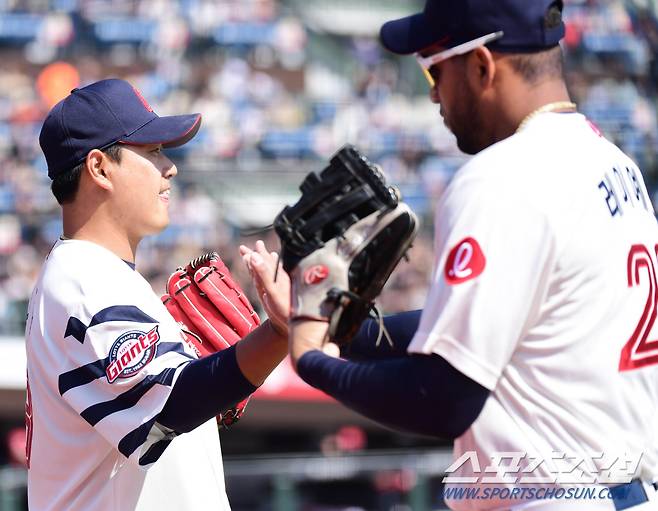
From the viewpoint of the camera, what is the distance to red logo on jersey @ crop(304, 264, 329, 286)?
2090 mm

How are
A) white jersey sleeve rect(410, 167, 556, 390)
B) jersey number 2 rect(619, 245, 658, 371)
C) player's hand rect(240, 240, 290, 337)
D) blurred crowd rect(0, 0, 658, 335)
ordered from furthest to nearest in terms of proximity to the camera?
1. blurred crowd rect(0, 0, 658, 335)
2. player's hand rect(240, 240, 290, 337)
3. jersey number 2 rect(619, 245, 658, 371)
4. white jersey sleeve rect(410, 167, 556, 390)

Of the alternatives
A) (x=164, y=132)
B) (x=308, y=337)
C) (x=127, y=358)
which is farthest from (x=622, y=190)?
(x=164, y=132)

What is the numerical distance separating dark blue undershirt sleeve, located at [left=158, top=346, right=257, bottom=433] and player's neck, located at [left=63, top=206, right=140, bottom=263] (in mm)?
475

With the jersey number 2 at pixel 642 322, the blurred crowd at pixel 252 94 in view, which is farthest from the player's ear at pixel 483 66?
the blurred crowd at pixel 252 94

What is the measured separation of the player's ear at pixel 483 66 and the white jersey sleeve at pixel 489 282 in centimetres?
25

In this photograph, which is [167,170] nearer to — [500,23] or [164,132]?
[164,132]

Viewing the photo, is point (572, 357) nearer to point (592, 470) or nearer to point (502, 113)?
point (592, 470)

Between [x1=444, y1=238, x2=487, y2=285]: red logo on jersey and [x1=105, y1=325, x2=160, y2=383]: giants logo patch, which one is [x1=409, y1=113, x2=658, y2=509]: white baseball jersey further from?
[x1=105, y1=325, x2=160, y2=383]: giants logo patch

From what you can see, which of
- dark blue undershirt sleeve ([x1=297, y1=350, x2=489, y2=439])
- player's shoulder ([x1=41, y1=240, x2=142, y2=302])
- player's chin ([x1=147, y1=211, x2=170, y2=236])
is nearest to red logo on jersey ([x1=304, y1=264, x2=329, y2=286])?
dark blue undershirt sleeve ([x1=297, y1=350, x2=489, y2=439])

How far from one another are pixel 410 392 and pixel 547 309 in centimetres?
28

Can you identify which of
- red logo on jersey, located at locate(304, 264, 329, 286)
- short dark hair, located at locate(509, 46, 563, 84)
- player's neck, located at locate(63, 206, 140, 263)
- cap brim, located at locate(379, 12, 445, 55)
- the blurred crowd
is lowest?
the blurred crowd

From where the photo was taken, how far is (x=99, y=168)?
2.86 meters

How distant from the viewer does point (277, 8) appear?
13.8 meters

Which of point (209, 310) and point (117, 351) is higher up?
point (117, 351)
